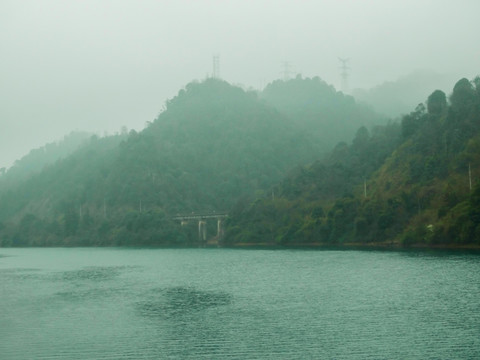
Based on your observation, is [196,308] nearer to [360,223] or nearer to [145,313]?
[145,313]

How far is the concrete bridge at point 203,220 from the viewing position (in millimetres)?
139375

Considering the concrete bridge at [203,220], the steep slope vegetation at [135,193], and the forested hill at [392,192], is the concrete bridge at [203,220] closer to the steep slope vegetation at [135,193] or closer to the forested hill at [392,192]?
the steep slope vegetation at [135,193]

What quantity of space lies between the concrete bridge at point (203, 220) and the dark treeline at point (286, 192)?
2.00m

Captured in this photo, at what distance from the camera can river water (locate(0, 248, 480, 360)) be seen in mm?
28469

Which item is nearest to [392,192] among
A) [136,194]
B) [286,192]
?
[286,192]

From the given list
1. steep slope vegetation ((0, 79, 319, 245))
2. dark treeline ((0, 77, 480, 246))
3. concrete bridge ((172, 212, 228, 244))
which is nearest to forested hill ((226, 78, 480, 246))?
dark treeline ((0, 77, 480, 246))

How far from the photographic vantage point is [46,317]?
38531 mm

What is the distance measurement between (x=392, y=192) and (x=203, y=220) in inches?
2210

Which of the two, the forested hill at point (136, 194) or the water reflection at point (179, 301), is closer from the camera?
the water reflection at point (179, 301)

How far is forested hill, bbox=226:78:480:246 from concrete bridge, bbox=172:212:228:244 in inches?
337

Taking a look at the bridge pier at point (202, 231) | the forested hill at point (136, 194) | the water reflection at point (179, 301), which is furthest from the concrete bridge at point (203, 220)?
the water reflection at point (179, 301)

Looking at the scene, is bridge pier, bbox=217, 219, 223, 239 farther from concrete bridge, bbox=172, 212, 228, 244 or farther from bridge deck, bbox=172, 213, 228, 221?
bridge deck, bbox=172, 213, 228, 221

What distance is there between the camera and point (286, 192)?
133m

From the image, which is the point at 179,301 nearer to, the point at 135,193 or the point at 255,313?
the point at 255,313
